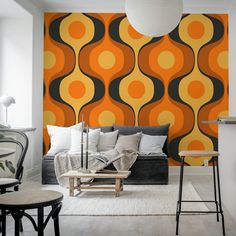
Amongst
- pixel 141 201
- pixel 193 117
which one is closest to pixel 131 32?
pixel 193 117

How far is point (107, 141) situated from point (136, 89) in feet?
3.90

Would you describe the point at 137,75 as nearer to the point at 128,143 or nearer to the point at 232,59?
the point at 128,143

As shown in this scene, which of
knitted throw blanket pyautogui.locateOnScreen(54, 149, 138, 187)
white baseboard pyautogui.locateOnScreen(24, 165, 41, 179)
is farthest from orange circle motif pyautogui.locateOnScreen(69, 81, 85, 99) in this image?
knitted throw blanket pyautogui.locateOnScreen(54, 149, 138, 187)

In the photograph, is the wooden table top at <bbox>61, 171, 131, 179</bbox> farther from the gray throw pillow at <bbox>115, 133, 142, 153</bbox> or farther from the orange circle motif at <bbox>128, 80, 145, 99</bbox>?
the orange circle motif at <bbox>128, 80, 145, 99</bbox>

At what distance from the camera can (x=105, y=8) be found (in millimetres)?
6941

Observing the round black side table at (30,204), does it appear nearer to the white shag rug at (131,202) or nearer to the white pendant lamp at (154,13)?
the white pendant lamp at (154,13)

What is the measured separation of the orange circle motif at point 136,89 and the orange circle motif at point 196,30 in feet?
4.03

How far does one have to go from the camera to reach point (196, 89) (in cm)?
695

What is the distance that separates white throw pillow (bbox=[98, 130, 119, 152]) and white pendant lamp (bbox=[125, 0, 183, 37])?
→ 3.13 m

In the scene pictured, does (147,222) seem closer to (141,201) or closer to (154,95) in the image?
(141,201)

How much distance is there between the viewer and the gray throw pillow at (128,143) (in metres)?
6.05

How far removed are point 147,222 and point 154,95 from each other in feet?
11.7

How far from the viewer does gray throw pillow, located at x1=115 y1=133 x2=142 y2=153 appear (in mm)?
6047

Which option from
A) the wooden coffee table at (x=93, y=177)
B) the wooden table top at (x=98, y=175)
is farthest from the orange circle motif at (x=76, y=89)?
the wooden table top at (x=98, y=175)
